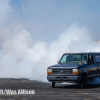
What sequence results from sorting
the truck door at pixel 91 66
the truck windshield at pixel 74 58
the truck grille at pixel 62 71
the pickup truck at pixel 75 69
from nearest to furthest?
the pickup truck at pixel 75 69, the truck grille at pixel 62 71, the truck door at pixel 91 66, the truck windshield at pixel 74 58

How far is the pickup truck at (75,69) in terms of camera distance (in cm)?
1772

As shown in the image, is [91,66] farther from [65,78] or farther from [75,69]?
[65,78]

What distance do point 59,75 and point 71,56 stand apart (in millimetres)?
2090

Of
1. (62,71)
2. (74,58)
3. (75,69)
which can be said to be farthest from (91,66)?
(62,71)

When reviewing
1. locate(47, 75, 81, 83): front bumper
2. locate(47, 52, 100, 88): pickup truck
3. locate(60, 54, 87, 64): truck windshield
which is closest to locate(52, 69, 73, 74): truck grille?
locate(47, 52, 100, 88): pickup truck

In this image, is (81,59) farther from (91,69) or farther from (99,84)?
(99,84)

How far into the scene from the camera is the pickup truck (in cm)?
1772

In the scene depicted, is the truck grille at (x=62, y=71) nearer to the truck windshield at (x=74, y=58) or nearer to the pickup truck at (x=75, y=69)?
the pickup truck at (x=75, y=69)

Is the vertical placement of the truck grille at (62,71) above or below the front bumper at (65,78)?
above

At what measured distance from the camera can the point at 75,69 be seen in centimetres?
1769

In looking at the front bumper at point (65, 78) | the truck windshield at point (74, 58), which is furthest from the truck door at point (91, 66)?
the front bumper at point (65, 78)

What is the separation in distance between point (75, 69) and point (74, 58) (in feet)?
5.71

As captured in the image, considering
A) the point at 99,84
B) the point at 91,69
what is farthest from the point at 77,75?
the point at 99,84

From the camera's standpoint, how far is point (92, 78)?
62.6ft
